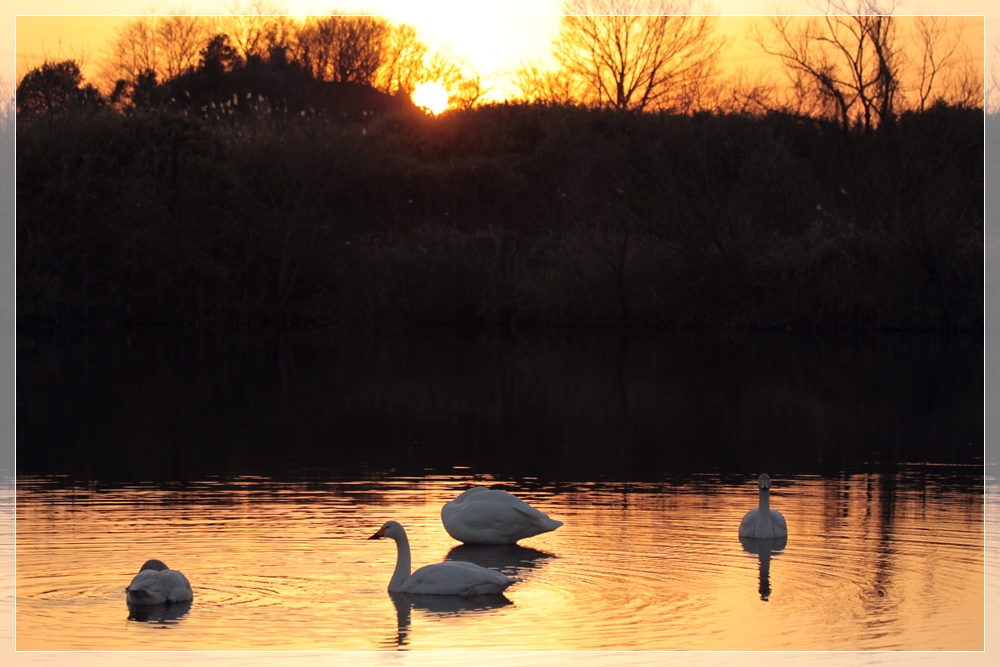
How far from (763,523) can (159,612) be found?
4.21 m

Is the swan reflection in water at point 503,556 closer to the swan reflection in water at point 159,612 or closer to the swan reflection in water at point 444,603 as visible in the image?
the swan reflection in water at point 444,603

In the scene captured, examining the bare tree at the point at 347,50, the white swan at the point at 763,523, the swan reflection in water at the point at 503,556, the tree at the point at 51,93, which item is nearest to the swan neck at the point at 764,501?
the white swan at the point at 763,523

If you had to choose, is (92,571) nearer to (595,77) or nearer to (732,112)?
(732,112)

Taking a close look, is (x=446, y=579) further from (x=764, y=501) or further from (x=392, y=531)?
(x=764, y=501)

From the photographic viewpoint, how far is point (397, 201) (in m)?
42.2

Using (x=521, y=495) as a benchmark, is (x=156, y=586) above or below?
below

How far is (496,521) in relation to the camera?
9180mm

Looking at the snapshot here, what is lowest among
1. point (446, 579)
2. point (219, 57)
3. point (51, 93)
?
point (446, 579)

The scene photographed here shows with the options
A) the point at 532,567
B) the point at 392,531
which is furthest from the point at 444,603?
the point at 532,567

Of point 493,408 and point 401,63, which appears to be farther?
point 401,63

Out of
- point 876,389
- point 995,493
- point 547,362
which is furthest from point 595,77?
point 995,493

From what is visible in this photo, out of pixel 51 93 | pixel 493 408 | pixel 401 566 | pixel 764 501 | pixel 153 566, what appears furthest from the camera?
pixel 51 93

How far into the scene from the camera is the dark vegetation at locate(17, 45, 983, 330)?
33.7 metres

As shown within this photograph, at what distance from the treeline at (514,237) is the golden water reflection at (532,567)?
2302 cm
